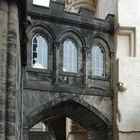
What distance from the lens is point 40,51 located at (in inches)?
763

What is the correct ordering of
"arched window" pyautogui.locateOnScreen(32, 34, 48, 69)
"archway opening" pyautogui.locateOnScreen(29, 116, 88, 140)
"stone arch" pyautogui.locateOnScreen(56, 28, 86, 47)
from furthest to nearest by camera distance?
"archway opening" pyautogui.locateOnScreen(29, 116, 88, 140) < "stone arch" pyautogui.locateOnScreen(56, 28, 86, 47) < "arched window" pyautogui.locateOnScreen(32, 34, 48, 69)

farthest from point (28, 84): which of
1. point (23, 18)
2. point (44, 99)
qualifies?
point (23, 18)

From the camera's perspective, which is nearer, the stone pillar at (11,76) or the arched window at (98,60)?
the stone pillar at (11,76)

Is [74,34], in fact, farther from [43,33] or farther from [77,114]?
[77,114]

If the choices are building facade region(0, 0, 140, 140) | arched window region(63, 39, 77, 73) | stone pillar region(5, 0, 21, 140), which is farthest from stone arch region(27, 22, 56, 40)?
stone pillar region(5, 0, 21, 140)

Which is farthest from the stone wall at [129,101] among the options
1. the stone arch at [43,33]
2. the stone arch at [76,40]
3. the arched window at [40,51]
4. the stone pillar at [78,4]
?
the stone pillar at [78,4]

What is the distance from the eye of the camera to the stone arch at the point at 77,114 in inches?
739

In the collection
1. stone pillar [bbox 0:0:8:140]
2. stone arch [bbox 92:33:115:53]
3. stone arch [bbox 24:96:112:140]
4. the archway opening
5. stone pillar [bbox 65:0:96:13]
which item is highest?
stone pillar [bbox 65:0:96:13]

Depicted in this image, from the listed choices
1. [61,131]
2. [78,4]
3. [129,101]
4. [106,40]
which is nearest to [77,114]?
[129,101]

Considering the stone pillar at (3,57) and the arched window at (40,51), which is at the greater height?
the arched window at (40,51)

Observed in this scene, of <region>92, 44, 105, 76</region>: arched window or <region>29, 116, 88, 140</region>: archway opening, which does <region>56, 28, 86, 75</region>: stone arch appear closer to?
<region>92, 44, 105, 76</region>: arched window

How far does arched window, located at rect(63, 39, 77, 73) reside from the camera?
1978 cm

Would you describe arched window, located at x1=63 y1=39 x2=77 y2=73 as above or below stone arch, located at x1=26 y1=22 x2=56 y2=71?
below

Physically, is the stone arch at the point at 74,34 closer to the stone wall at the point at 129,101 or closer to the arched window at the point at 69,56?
the arched window at the point at 69,56
